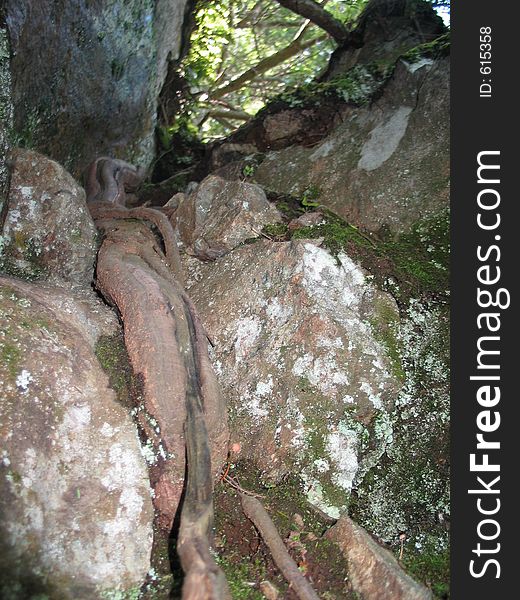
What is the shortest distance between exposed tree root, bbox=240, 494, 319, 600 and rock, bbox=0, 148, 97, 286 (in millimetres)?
1530

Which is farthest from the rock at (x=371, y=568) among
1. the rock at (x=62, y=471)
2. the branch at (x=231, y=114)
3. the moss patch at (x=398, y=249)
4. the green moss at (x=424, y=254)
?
the branch at (x=231, y=114)

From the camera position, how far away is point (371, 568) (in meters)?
2.20

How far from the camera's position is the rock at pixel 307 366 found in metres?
2.59

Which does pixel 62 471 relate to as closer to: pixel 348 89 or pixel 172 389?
pixel 172 389

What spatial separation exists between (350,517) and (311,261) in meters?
1.33

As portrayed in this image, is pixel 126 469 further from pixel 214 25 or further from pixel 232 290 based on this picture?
pixel 214 25

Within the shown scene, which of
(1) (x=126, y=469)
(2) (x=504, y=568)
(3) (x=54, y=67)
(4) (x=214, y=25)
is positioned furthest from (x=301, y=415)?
(4) (x=214, y=25)

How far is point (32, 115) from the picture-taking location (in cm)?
374

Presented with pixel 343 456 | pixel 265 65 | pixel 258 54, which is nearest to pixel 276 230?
pixel 343 456

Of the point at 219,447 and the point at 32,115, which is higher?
the point at 32,115

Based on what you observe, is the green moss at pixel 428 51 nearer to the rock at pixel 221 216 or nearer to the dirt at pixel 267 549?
the rock at pixel 221 216

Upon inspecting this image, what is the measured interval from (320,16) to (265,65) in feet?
6.21

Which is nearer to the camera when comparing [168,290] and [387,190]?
[168,290]

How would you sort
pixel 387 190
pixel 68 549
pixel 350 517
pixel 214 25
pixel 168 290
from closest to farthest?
pixel 68 549 → pixel 350 517 → pixel 168 290 → pixel 387 190 → pixel 214 25
